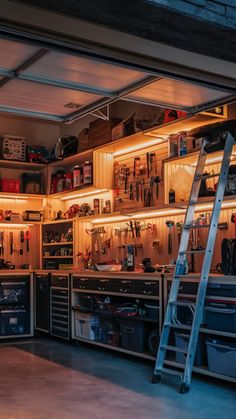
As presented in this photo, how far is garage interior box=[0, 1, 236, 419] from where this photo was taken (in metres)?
3.87

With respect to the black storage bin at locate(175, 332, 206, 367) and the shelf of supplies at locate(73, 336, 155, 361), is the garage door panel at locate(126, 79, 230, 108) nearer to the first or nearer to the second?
the black storage bin at locate(175, 332, 206, 367)

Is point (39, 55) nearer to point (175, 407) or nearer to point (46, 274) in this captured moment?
point (175, 407)

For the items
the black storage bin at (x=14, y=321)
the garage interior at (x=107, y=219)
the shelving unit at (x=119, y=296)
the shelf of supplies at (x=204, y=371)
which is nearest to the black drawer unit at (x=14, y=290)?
the garage interior at (x=107, y=219)

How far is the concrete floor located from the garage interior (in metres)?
0.02

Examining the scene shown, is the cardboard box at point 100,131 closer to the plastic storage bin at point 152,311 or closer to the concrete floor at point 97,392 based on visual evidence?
the plastic storage bin at point 152,311

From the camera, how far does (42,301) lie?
27.3 feet

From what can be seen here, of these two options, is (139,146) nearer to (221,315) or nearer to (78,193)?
(78,193)

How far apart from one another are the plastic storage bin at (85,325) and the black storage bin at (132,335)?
70cm

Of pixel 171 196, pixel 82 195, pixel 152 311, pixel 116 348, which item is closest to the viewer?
pixel 152 311

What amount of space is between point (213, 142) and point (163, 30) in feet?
8.45

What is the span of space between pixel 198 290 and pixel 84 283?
8.16 ft

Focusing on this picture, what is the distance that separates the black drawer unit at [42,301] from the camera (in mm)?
8180

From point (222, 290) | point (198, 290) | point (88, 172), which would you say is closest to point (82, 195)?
point (88, 172)

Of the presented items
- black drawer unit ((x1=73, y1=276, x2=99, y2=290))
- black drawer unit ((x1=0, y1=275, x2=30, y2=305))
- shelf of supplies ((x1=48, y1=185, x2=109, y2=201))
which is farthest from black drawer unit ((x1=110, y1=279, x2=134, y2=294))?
black drawer unit ((x1=0, y1=275, x2=30, y2=305))
